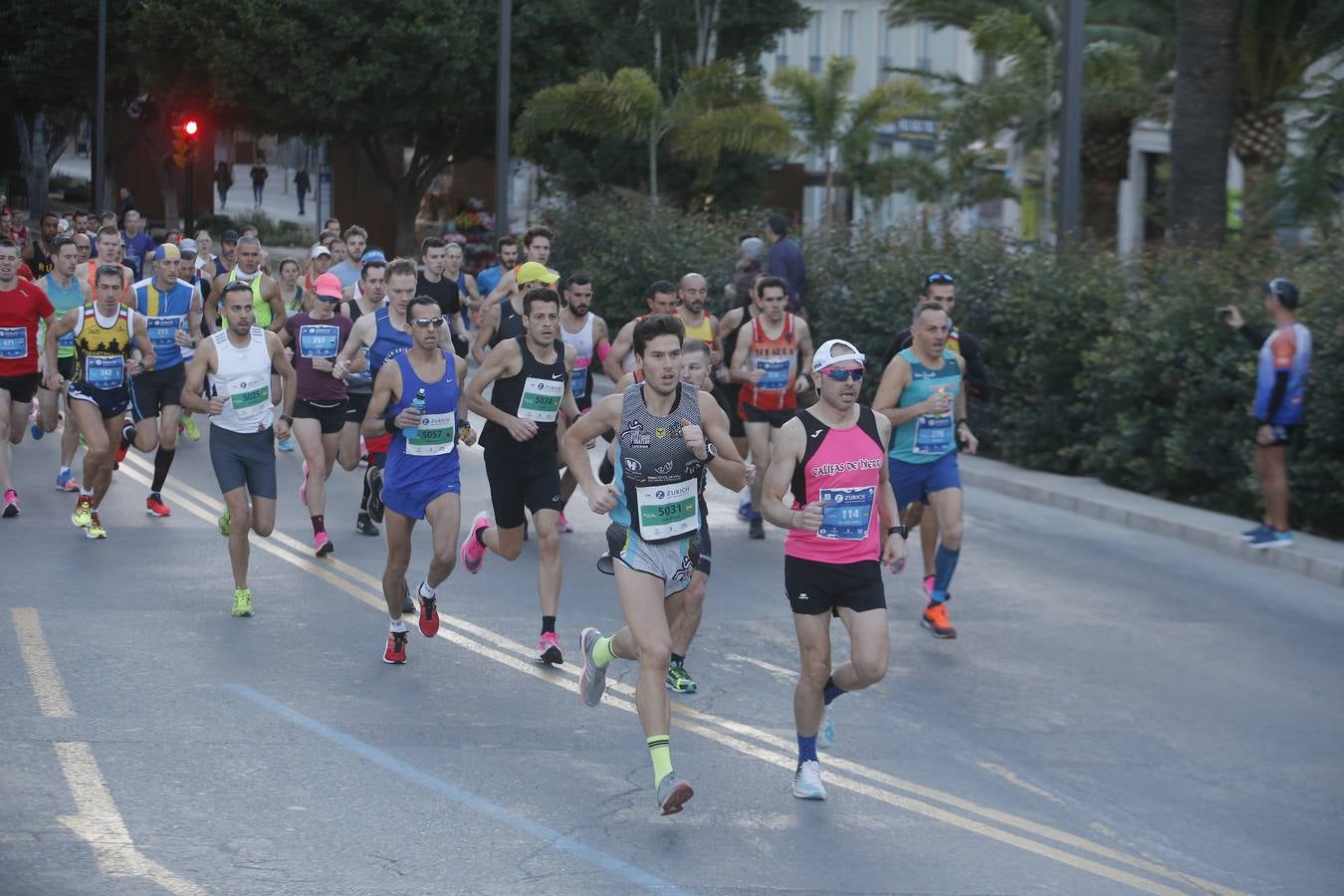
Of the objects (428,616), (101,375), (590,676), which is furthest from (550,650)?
(101,375)

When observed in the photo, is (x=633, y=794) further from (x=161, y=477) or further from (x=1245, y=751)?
(x=161, y=477)

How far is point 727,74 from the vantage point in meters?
33.9

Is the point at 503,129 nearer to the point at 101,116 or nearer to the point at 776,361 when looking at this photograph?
the point at 776,361

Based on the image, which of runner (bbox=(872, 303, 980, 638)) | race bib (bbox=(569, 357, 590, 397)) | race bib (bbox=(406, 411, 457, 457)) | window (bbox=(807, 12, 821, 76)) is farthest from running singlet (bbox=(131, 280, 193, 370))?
window (bbox=(807, 12, 821, 76))

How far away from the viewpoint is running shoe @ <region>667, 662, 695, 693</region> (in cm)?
916

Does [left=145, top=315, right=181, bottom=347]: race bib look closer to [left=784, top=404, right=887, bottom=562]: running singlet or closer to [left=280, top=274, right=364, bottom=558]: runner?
[left=280, top=274, right=364, bottom=558]: runner

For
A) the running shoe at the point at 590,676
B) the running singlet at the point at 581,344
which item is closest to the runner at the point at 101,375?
the running singlet at the point at 581,344

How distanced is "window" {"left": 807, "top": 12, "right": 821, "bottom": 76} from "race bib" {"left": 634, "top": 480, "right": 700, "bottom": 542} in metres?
61.3

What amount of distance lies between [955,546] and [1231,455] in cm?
508

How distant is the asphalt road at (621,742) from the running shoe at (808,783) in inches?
2.1

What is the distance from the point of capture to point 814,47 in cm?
6806

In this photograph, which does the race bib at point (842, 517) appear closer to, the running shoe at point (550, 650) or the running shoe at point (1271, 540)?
the running shoe at point (550, 650)

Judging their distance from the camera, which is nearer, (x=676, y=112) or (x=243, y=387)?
(x=243, y=387)

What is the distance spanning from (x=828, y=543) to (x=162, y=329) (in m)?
8.59
